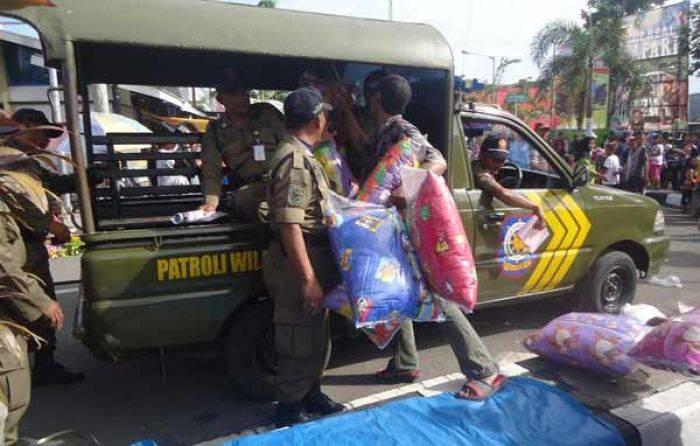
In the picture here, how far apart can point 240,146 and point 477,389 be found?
7.28 ft

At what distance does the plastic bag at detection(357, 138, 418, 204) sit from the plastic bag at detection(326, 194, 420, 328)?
0.85 ft

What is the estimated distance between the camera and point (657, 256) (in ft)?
16.0

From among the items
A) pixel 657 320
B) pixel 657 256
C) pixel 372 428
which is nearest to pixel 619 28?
pixel 657 256

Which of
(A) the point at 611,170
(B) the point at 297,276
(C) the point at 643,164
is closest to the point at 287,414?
(B) the point at 297,276

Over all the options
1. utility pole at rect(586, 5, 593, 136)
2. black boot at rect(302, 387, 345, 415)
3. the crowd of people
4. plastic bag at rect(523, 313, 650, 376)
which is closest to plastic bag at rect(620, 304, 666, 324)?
plastic bag at rect(523, 313, 650, 376)

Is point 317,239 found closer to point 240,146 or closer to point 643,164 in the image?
point 240,146

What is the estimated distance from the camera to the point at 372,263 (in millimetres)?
2723

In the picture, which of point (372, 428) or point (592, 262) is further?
point (592, 262)

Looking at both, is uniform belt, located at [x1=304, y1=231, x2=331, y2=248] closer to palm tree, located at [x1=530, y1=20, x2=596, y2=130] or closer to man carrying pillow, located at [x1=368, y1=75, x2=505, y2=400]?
man carrying pillow, located at [x1=368, y1=75, x2=505, y2=400]

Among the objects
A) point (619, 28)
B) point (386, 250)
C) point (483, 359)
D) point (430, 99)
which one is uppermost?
point (619, 28)

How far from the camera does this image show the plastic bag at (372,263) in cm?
268

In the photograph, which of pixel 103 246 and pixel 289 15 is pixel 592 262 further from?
pixel 103 246

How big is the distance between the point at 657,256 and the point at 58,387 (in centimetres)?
499

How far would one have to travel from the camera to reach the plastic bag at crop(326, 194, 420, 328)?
2676 millimetres
